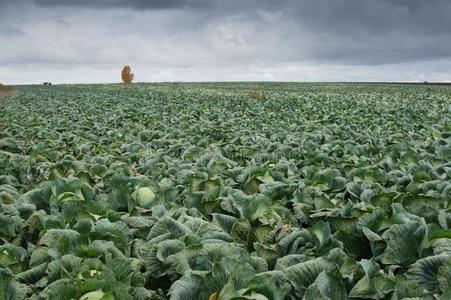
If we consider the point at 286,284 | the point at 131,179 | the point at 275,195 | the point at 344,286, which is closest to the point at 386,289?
the point at 344,286

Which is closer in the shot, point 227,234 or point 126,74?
point 227,234

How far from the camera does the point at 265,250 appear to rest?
295 cm

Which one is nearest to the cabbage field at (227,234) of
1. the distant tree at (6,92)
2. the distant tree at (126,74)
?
the distant tree at (6,92)

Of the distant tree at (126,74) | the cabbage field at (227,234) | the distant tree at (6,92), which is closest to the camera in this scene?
the cabbage field at (227,234)

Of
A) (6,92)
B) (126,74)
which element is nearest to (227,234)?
(6,92)

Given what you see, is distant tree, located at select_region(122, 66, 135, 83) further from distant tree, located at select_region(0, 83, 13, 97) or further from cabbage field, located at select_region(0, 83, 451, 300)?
cabbage field, located at select_region(0, 83, 451, 300)

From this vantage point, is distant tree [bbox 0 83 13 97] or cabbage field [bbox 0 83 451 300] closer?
cabbage field [bbox 0 83 451 300]

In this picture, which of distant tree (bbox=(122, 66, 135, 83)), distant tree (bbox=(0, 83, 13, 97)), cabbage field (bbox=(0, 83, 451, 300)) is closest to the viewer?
cabbage field (bbox=(0, 83, 451, 300))

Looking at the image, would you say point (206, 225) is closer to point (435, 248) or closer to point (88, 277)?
point (88, 277)

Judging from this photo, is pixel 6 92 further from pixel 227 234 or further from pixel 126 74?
pixel 126 74

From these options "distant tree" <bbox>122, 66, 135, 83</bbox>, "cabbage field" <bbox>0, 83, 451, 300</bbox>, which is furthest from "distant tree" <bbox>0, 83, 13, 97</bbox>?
"distant tree" <bbox>122, 66, 135, 83</bbox>

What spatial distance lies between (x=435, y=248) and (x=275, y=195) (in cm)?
174

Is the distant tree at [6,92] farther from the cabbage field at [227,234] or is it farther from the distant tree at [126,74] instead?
the distant tree at [126,74]

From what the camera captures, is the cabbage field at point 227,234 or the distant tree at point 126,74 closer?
the cabbage field at point 227,234
